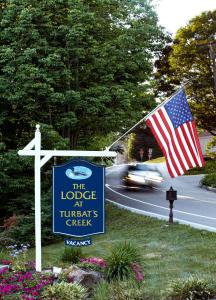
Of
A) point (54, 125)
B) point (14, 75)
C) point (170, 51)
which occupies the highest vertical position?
point (170, 51)

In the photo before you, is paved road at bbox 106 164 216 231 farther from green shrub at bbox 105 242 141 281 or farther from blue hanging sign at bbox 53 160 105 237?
blue hanging sign at bbox 53 160 105 237

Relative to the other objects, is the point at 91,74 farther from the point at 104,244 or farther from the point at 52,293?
the point at 52,293

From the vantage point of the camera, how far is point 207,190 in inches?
1248

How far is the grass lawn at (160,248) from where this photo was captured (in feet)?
31.8

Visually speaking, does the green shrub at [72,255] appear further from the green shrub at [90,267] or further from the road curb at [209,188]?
the road curb at [209,188]

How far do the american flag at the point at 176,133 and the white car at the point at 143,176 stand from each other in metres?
20.5

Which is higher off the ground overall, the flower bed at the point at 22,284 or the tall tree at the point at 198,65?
the tall tree at the point at 198,65

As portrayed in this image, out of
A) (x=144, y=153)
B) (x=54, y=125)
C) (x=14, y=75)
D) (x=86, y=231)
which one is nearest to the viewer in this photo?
(x=86, y=231)

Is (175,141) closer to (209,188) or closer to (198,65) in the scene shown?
(209,188)

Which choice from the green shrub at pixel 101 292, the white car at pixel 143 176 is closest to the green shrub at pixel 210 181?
the white car at pixel 143 176

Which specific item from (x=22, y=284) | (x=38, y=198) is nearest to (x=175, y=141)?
(x=38, y=198)

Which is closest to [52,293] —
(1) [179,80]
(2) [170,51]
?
(1) [179,80]

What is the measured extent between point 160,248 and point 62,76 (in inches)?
405

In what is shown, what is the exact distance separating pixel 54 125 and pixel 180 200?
24.0 feet
